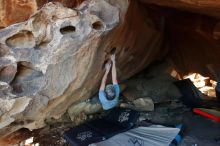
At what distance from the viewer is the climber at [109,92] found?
2340 mm

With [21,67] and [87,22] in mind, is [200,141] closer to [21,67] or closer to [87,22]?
[87,22]

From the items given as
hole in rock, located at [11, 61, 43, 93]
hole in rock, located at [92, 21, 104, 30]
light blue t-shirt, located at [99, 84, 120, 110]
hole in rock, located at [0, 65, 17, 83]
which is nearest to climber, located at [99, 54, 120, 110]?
light blue t-shirt, located at [99, 84, 120, 110]

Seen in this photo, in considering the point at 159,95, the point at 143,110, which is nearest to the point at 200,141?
the point at 143,110

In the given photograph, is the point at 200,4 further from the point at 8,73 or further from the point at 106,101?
the point at 8,73

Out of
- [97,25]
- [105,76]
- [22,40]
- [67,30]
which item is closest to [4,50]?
[22,40]

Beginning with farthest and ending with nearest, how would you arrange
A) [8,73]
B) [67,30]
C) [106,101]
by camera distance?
[106,101]
[67,30]
[8,73]

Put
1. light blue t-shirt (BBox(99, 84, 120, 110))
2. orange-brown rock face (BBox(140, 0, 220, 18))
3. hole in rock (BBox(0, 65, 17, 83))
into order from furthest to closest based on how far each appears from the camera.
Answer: light blue t-shirt (BBox(99, 84, 120, 110)) < orange-brown rock face (BBox(140, 0, 220, 18)) < hole in rock (BBox(0, 65, 17, 83))

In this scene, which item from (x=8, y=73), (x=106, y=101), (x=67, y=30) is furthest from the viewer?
(x=106, y=101)

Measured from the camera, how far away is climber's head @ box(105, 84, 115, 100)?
2.35m

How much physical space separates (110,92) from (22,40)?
66 centimetres

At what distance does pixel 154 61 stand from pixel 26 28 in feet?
5.28

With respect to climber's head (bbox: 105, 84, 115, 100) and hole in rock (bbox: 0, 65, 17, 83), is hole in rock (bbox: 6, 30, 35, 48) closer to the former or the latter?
hole in rock (bbox: 0, 65, 17, 83)

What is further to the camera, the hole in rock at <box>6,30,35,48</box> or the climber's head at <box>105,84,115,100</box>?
the climber's head at <box>105,84,115,100</box>

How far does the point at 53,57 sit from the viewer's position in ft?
6.65
